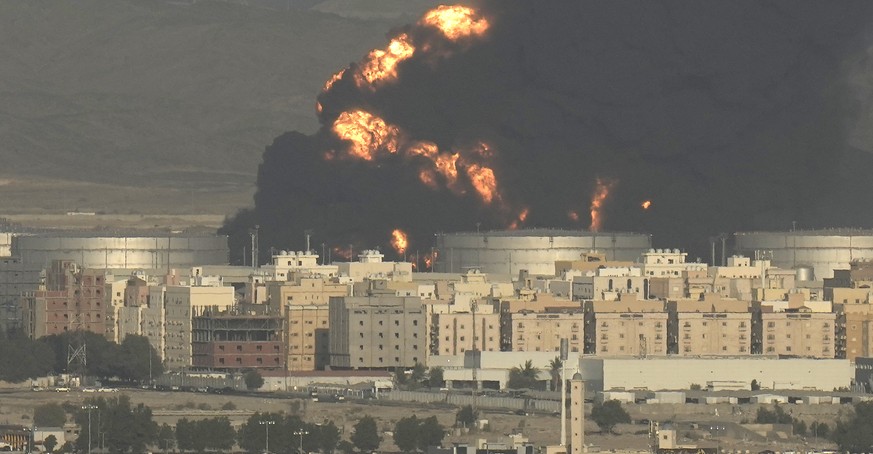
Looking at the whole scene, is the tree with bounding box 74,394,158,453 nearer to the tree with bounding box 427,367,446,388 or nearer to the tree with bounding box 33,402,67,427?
the tree with bounding box 33,402,67,427

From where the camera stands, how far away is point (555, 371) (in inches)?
5207

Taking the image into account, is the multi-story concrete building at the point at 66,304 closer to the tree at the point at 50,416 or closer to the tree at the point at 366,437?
the tree at the point at 50,416

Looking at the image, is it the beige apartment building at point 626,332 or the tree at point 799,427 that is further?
the beige apartment building at point 626,332

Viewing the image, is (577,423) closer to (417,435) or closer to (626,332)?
(417,435)

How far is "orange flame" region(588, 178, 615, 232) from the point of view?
572ft

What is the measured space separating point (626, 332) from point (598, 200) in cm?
3510

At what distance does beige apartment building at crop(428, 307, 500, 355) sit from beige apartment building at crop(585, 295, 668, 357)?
398 cm

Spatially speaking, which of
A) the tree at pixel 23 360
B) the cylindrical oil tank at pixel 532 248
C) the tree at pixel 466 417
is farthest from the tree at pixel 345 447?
the cylindrical oil tank at pixel 532 248

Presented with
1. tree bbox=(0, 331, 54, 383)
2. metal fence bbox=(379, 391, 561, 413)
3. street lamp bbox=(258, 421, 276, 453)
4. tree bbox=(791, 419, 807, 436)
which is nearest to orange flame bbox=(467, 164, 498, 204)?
tree bbox=(0, 331, 54, 383)

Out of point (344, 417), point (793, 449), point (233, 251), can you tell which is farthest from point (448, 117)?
point (793, 449)

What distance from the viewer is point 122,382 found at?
13700 cm

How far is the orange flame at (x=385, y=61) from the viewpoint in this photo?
177750 millimetres

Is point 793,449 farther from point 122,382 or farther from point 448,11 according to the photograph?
point 448,11

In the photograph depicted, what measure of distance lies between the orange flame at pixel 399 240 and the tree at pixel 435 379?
4176cm
